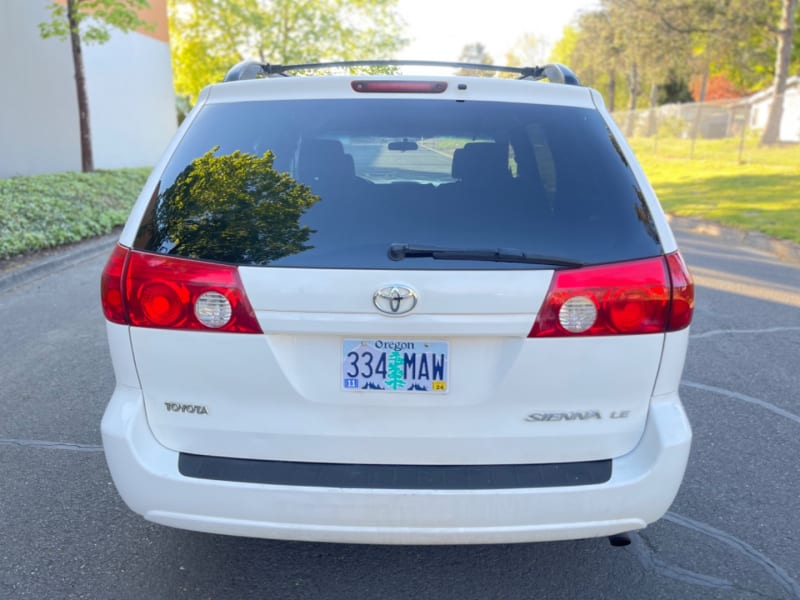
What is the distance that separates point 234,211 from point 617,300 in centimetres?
126

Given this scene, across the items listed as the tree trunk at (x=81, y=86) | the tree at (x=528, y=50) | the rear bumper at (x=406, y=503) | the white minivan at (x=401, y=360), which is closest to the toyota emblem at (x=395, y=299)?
the white minivan at (x=401, y=360)

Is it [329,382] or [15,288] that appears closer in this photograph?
[329,382]

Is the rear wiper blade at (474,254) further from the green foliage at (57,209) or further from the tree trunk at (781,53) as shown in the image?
the tree trunk at (781,53)

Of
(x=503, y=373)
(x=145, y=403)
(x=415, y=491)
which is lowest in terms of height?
(x=415, y=491)

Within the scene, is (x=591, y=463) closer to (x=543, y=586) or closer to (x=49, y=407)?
(x=543, y=586)

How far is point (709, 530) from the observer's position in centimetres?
310

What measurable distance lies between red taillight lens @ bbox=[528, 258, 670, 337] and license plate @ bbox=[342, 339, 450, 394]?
0.30 meters

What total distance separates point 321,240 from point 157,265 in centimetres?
54

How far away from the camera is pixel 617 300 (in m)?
2.26

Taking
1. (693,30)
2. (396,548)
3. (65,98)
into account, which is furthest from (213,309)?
(693,30)

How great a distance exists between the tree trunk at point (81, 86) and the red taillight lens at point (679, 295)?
15240 millimetres

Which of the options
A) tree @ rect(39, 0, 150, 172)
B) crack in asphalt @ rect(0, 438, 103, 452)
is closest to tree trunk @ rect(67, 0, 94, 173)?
tree @ rect(39, 0, 150, 172)

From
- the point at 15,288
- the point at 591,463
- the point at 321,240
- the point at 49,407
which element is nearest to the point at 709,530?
the point at 591,463

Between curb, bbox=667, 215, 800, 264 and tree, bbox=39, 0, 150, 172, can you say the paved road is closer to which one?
curb, bbox=667, 215, 800, 264
